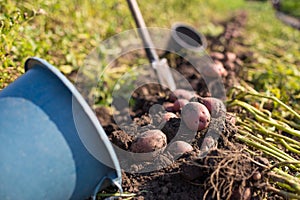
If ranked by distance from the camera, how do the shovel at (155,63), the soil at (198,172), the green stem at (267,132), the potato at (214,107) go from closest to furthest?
1. the soil at (198,172)
2. the potato at (214,107)
3. the green stem at (267,132)
4. the shovel at (155,63)

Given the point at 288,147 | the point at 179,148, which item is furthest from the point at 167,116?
the point at 288,147

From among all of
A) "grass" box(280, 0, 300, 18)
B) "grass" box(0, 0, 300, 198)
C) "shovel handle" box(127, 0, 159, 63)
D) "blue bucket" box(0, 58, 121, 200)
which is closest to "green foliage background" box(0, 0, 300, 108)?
"grass" box(0, 0, 300, 198)

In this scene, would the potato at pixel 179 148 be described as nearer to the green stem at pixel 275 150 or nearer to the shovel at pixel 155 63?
the green stem at pixel 275 150

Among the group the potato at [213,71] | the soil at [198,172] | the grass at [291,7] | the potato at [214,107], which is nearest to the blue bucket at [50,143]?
the soil at [198,172]

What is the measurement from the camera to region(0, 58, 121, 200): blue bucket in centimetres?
144

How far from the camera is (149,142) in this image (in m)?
1.86

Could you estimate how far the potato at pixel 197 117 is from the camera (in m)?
1.94

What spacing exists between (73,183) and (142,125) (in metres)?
0.74

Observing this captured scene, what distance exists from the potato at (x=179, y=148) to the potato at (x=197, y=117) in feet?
0.37

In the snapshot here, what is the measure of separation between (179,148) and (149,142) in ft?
0.47

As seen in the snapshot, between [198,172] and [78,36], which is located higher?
[78,36]

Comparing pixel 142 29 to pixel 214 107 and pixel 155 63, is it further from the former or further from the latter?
pixel 214 107

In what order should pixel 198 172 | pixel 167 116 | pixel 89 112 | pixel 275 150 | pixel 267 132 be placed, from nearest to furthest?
pixel 89 112
pixel 198 172
pixel 275 150
pixel 167 116
pixel 267 132

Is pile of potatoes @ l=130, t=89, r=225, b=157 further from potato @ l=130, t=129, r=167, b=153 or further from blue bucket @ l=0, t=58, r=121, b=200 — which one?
blue bucket @ l=0, t=58, r=121, b=200
